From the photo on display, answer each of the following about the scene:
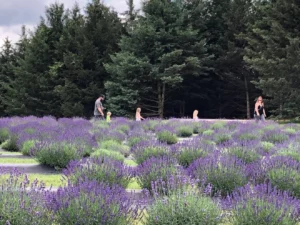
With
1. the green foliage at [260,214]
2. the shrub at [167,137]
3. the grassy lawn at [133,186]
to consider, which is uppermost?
the shrub at [167,137]

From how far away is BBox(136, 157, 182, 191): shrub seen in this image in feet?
17.0

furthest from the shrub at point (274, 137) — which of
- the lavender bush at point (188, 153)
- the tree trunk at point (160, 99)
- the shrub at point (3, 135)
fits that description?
the tree trunk at point (160, 99)

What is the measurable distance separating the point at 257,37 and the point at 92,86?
13.9 meters

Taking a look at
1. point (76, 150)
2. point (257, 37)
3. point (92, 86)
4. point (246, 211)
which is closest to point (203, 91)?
point (257, 37)

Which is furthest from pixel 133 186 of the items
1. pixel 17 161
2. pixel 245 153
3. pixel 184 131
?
pixel 184 131

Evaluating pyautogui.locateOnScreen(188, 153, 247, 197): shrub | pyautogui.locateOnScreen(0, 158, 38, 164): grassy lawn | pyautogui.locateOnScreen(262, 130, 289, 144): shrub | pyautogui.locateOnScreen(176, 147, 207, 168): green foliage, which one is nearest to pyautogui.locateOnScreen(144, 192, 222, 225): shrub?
pyautogui.locateOnScreen(188, 153, 247, 197): shrub

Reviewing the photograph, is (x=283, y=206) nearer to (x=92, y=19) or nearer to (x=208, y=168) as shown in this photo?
(x=208, y=168)

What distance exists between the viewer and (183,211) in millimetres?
3529

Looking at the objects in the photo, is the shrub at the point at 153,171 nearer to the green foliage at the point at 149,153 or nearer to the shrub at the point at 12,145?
the green foliage at the point at 149,153

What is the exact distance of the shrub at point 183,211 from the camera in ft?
11.5

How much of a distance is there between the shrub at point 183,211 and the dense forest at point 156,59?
2140cm

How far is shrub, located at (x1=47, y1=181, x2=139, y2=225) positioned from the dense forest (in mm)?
21780

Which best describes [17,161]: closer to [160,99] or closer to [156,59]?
[156,59]

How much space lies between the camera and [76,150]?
734cm
